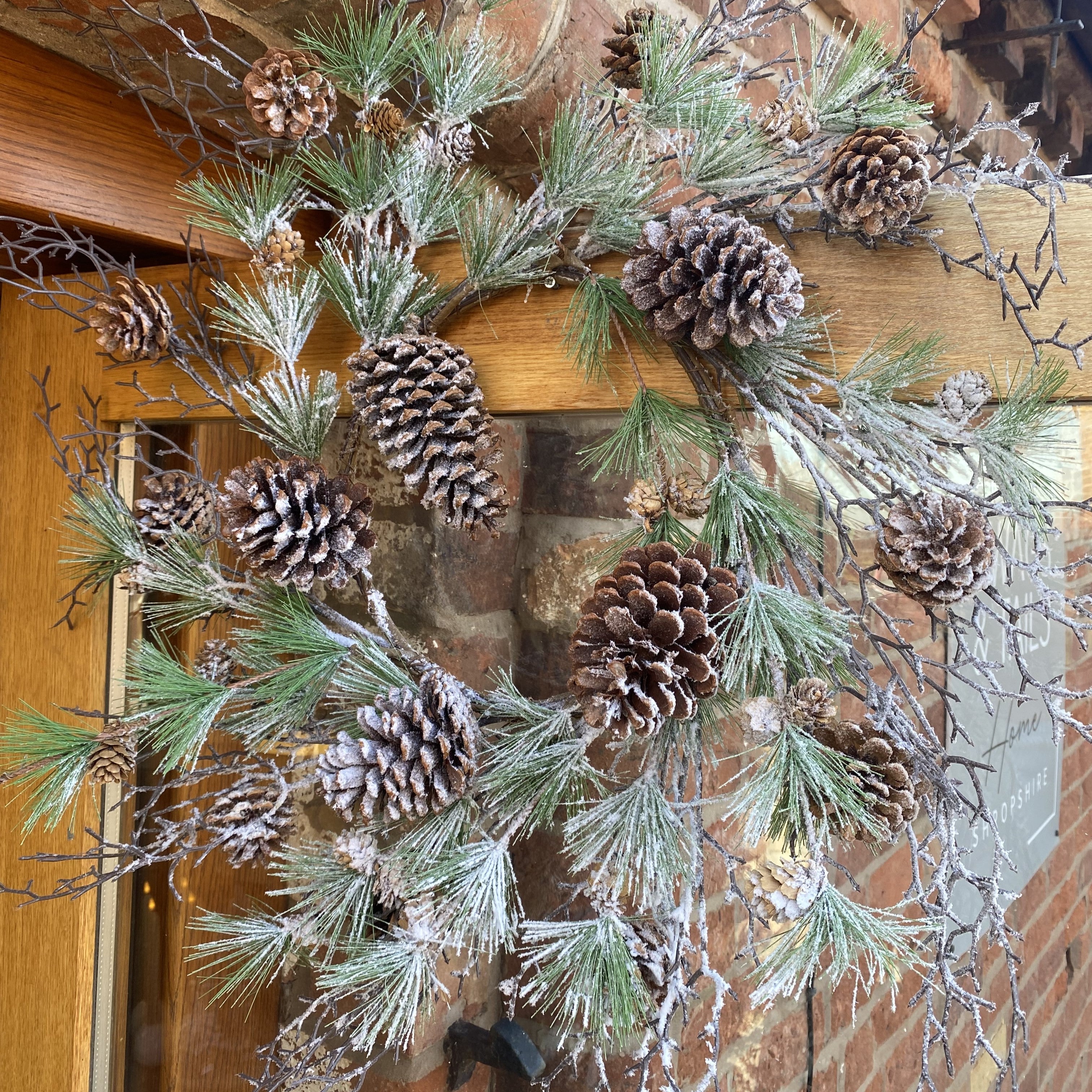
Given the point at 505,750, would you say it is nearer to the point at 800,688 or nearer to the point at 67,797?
the point at 800,688

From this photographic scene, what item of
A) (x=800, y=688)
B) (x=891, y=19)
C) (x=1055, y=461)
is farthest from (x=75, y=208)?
(x=891, y=19)

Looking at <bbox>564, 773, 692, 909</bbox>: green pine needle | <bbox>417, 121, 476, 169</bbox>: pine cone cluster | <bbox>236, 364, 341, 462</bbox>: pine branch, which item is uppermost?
<bbox>417, 121, 476, 169</bbox>: pine cone cluster

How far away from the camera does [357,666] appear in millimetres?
485

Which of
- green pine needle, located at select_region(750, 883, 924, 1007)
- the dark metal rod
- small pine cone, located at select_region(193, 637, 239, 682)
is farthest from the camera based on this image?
the dark metal rod

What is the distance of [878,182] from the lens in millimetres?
428

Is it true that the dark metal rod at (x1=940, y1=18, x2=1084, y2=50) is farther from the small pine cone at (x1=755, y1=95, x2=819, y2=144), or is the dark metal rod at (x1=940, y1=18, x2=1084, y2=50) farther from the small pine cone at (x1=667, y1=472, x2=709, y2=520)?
the small pine cone at (x1=667, y1=472, x2=709, y2=520)

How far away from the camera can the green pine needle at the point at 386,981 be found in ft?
1.49

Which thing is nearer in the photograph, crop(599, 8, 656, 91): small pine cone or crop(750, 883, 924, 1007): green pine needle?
crop(750, 883, 924, 1007): green pine needle

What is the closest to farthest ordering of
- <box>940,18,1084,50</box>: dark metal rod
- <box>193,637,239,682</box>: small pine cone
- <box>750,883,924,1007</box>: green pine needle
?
<box>750,883,924,1007</box>: green pine needle → <box>193,637,239,682</box>: small pine cone → <box>940,18,1084,50</box>: dark metal rod

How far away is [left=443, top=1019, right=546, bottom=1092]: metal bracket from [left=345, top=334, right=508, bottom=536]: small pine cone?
1.53 ft

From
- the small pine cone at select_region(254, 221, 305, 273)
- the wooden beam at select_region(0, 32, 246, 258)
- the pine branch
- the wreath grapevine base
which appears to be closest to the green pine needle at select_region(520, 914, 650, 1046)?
the wreath grapevine base

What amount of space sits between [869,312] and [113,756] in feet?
1.76

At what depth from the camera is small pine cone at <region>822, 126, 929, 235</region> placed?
43 cm

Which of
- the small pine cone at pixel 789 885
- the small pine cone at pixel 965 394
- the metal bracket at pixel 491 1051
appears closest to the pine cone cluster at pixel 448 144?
the small pine cone at pixel 965 394
